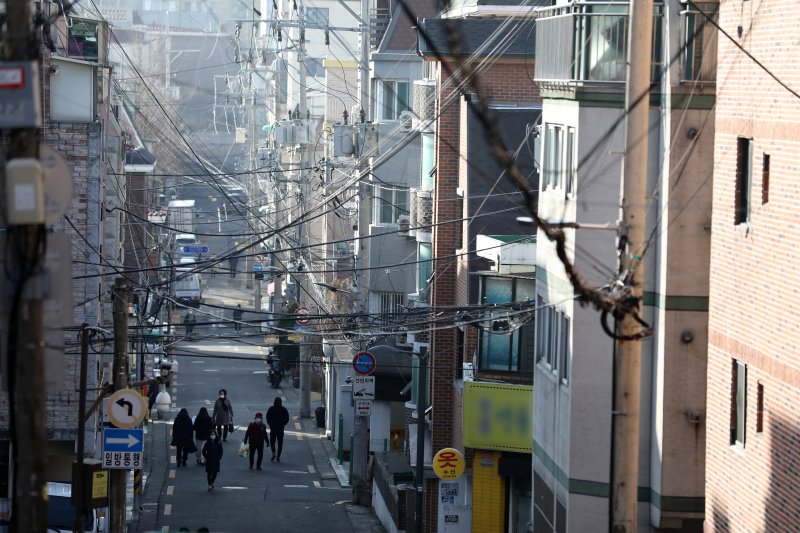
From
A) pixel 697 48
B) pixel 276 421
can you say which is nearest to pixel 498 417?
pixel 697 48

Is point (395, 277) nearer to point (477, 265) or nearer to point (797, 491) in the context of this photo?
point (477, 265)

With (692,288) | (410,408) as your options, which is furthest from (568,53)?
(410,408)

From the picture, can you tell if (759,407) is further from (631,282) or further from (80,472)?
(80,472)

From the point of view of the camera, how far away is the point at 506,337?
81.1ft

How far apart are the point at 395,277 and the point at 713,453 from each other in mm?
22814

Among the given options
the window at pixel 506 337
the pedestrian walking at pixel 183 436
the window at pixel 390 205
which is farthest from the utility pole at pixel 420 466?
the window at pixel 390 205

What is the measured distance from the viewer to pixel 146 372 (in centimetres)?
4866

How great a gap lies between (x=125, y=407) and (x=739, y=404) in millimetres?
9824

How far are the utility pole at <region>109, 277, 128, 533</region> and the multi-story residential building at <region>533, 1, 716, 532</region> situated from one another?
6793 mm

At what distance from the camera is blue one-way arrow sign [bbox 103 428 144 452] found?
21.4m

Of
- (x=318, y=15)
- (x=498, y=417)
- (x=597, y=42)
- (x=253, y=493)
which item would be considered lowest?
(x=253, y=493)

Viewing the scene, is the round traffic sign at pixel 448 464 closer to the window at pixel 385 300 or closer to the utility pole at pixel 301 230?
the window at pixel 385 300

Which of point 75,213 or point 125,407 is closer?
point 125,407

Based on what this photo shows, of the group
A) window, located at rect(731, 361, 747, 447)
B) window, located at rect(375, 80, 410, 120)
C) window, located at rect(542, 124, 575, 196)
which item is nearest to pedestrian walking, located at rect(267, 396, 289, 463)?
window, located at rect(375, 80, 410, 120)
